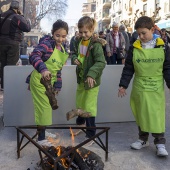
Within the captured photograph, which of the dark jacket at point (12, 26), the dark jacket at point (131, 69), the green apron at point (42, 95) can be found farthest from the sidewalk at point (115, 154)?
the dark jacket at point (12, 26)

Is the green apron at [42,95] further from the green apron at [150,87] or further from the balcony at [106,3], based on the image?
the balcony at [106,3]

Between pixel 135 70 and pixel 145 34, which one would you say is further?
pixel 135 70

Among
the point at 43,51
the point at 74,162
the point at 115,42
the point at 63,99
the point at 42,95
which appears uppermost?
the point at 115,42

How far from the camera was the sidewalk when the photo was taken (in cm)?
301

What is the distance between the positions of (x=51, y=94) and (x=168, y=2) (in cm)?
2727

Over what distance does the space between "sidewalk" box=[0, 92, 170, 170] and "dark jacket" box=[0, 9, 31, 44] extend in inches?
90.3

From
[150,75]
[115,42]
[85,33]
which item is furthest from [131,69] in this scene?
[115,42]

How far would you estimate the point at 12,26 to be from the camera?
5.77 meters

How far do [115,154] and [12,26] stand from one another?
354 cm

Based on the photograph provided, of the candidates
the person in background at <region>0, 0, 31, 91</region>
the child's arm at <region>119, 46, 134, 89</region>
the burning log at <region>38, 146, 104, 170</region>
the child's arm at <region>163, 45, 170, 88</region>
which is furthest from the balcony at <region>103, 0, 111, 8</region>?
the burning log at <region>38, 146, 104, 170</region>

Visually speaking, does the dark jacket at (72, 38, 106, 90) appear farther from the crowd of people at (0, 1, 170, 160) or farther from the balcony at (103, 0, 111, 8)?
the balcony at (103, 0, 111, 8)

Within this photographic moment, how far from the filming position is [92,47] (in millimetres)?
3486

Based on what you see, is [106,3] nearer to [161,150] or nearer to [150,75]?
[150,75]

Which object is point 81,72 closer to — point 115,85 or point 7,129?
point 115,85
